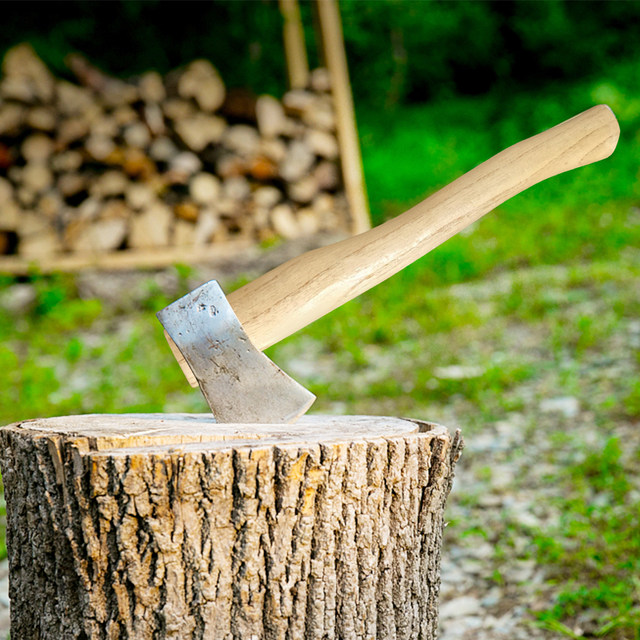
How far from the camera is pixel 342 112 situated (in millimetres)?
6230

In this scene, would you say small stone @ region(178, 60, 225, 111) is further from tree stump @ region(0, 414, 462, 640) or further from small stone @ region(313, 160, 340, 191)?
tree stump @ region(0, 414, 462, 640)

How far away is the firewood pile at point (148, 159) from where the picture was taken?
5582mm

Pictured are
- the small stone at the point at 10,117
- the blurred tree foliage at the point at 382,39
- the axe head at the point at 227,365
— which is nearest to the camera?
the axe head at the point at 227,365

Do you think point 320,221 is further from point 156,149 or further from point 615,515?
point 615,515

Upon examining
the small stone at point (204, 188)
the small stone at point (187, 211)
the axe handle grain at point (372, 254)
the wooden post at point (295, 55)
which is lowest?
the axe handle grain at point (372, 254)

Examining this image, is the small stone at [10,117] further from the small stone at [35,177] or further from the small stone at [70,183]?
the small stone at [70,183]

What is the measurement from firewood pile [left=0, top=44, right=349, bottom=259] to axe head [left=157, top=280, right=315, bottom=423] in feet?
14.4

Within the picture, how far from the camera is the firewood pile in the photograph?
558 cm

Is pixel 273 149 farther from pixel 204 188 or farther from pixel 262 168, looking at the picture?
pixel 204 188

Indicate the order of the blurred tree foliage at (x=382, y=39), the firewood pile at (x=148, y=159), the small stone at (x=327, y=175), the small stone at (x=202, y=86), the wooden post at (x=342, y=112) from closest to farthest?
the firewood pile at (x=148, y=159) < the small stone at (x=202, y=86) < the wooden post at (x=342, y=112) < the small stone at (x=327, y=175) < the blurred tree foliage at (x=382, y=39)

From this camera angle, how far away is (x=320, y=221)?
636cm

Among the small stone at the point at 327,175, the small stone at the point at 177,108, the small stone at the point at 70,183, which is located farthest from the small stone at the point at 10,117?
the small stone at the point at 327,175

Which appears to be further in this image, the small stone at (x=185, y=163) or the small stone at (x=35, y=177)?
the small stone at (x=185, y=163)

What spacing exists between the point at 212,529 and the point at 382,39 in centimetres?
1013
